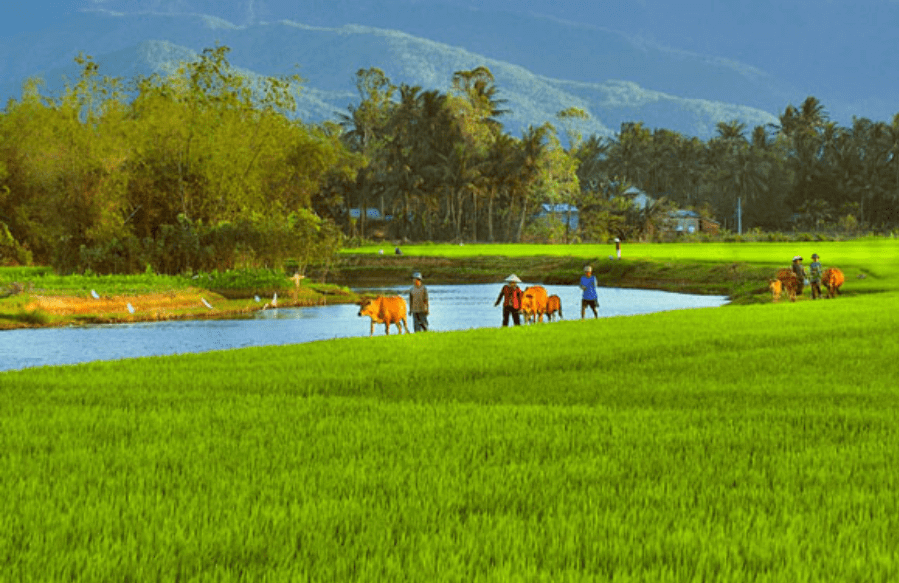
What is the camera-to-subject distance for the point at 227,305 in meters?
41.1

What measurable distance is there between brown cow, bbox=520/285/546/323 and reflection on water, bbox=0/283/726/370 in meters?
5.85

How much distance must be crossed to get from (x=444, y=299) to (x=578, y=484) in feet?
146

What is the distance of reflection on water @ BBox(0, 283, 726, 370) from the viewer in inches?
1127

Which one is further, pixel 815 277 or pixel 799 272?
pixel 799 272

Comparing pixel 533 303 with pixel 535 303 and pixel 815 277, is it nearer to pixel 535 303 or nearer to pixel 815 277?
pixel 535 303

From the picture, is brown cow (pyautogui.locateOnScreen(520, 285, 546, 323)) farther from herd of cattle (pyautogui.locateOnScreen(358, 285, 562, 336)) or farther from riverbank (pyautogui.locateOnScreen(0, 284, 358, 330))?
riverbank (pyautogui.locateOnScreen(0, 284, 358, 330))

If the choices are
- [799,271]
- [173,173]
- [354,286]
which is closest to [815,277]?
[799,271]

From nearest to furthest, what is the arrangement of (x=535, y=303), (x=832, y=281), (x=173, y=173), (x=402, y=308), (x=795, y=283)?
(x=402, y=308) → (x=535, y=303) → (x=832, y=281) → (x=795, y=283) → (x=173, y=173)

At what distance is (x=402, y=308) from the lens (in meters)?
27.9

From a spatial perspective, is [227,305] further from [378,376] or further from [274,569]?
[274,569]

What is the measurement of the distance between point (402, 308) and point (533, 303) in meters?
4.49

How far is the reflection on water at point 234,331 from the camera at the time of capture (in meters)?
28.6

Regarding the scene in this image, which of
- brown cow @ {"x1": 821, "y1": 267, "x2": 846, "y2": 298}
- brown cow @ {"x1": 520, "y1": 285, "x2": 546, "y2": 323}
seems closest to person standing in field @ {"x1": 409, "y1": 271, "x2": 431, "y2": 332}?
brown cow @ {"x1": 520, "y1": 285, "x2": 546, "y2": 323}

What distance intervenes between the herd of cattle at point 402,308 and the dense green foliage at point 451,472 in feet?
38.3
